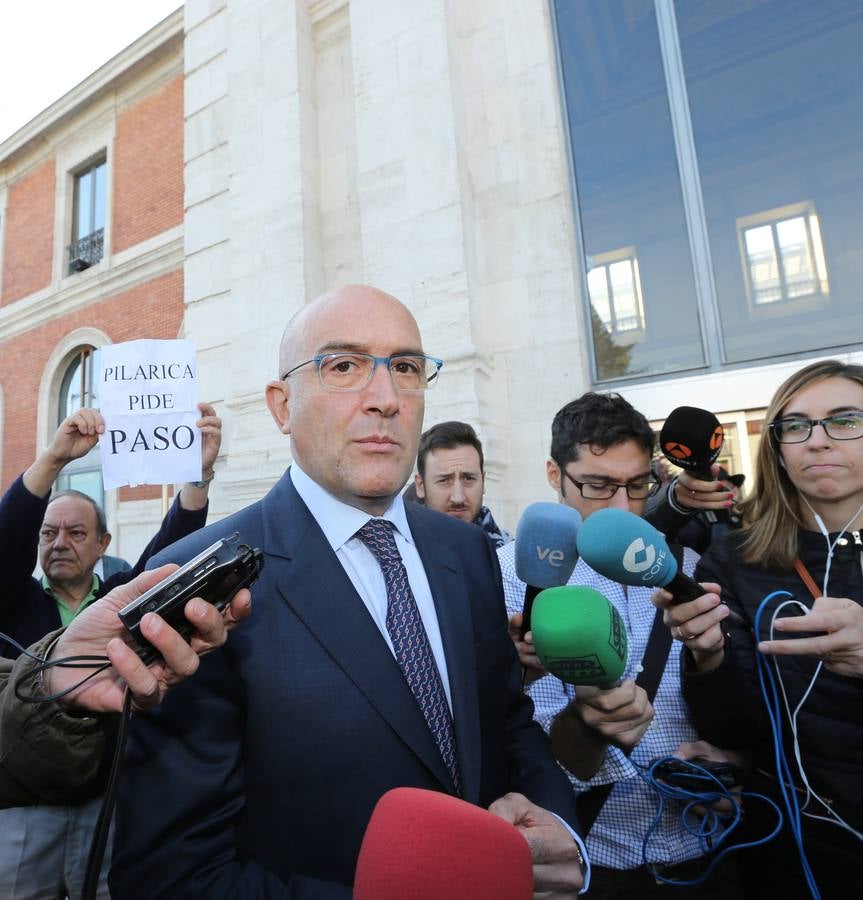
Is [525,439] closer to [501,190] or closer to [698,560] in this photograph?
[501,190]

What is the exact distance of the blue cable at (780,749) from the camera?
5.19ft

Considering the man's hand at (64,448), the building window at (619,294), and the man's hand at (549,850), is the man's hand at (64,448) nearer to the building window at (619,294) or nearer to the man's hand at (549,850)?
the man's hand at (549,850)

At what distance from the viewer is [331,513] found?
1.43m

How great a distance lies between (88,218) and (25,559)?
38.9 ft

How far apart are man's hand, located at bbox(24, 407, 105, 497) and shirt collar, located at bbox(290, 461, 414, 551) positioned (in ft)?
3.88

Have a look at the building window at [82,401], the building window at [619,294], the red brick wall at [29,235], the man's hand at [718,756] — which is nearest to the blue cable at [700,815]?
the man's hand at [718,756]

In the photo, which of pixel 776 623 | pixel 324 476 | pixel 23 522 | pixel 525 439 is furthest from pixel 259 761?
pixel 525 439

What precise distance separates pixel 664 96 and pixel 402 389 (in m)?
5.09

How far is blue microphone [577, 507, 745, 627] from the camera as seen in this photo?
4.07 feet

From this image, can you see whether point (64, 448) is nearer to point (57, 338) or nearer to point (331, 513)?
point (331, 513)

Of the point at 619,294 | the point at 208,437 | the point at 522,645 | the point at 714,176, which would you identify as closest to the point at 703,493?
the point at 522,645

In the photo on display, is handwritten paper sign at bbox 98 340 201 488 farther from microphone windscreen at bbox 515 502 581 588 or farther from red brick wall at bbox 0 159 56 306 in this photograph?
red brick wall at bbox 0 159 56 306

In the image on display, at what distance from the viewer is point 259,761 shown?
1150 millimetres

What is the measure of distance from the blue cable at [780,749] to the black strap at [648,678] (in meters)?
0.26
